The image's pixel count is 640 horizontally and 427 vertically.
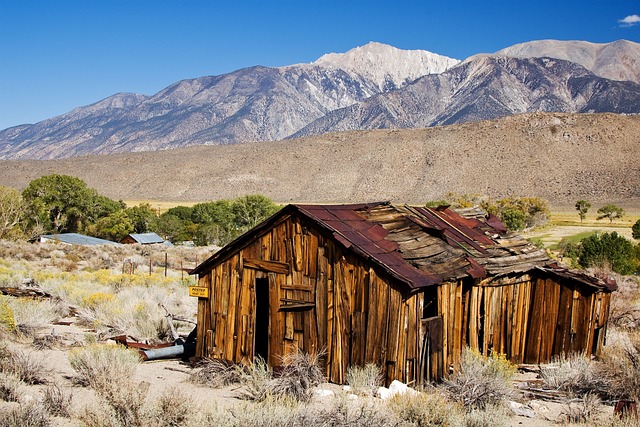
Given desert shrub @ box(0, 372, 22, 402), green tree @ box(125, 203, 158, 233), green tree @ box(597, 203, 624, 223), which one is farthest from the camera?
green tree @ box(597, 203, 624, 223)

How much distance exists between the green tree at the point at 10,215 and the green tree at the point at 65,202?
692 centimetres

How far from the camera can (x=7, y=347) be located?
35.9 feet

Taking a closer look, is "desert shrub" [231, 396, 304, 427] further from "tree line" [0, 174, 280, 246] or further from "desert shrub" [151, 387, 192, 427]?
"tree line" [0, 174, 280, 246]

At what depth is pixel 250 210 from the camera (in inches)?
2351

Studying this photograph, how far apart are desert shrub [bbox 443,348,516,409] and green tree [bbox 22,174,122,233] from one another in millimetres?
46416

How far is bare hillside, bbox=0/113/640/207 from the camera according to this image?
336ft

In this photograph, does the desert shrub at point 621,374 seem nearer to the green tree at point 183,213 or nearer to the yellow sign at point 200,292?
the yellow sign at point 200,292

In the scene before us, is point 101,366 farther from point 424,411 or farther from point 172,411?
point 424,411

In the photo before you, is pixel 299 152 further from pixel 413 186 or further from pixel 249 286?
pixel 249 286

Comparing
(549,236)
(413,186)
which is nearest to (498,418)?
(549,236)

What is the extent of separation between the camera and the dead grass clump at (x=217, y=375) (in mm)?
10500

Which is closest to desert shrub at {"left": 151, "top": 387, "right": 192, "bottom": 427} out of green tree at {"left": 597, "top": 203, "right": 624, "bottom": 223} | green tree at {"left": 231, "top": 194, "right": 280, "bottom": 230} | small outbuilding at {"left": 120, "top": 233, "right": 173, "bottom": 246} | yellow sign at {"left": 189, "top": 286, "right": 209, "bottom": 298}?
yellow sign at {"left": 189, "top": 286, "right": 209, "bottom": 298}

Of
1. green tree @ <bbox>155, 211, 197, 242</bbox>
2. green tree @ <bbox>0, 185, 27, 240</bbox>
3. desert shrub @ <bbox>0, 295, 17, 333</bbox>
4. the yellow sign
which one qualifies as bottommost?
Answer: green tree @ <bbox>155, 211, 197, 242</bbox>

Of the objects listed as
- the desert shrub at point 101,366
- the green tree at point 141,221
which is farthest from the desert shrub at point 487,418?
the green tree at point 141,221
